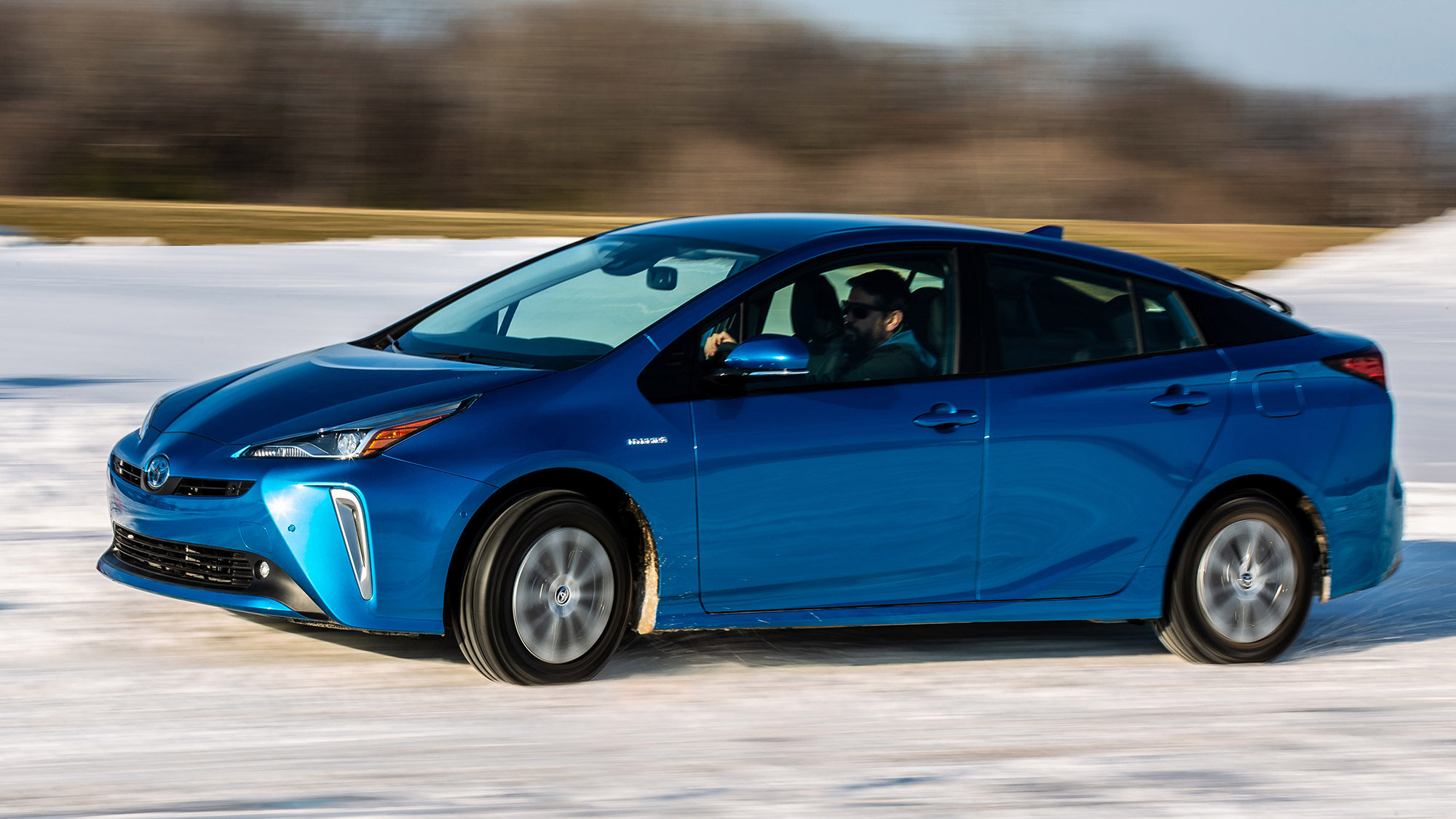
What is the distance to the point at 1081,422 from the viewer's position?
18.8 feet

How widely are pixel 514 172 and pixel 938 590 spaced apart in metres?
42.8

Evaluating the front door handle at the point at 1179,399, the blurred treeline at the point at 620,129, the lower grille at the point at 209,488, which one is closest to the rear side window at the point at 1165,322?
the front door handle at the point at 1179,399

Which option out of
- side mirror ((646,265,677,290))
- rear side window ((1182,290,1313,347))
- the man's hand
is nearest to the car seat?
the man's hand

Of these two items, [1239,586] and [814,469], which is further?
[1239,586]

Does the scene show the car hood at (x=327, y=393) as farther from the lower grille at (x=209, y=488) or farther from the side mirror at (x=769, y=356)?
the side mirror at (x=769, y=356)

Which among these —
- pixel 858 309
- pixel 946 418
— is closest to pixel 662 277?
pixel 858 309

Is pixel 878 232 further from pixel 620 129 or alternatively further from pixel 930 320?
pixel 620 129

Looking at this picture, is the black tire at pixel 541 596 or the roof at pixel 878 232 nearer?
the black tire at pixel 541 596

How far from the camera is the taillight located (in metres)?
6.30

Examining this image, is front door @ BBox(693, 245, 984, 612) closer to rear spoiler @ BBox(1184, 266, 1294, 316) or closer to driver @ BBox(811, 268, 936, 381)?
driver @ BBox(811, 268, 936, 381)

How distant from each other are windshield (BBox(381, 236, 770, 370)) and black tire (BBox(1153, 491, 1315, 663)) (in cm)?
187

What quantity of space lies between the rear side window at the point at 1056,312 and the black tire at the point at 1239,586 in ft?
2.33

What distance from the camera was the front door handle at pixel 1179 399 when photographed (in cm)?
590

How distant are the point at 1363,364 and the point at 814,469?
2335 millimetres
